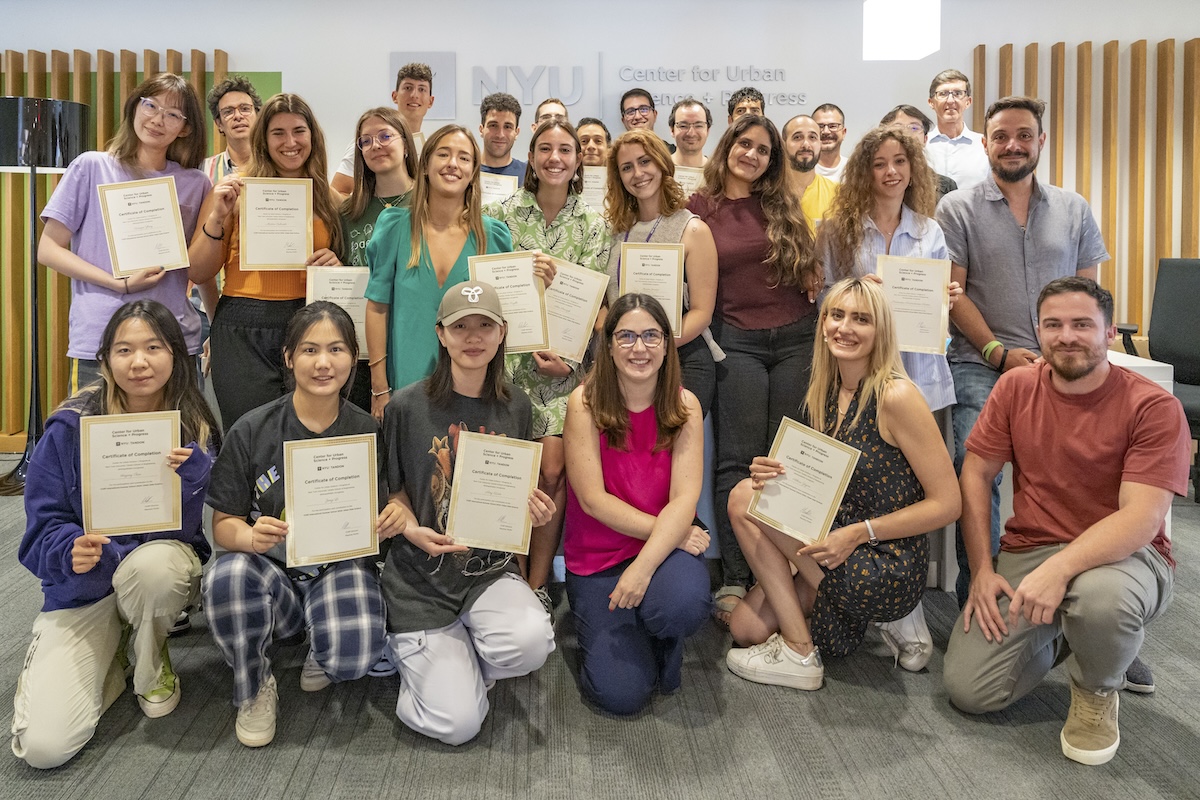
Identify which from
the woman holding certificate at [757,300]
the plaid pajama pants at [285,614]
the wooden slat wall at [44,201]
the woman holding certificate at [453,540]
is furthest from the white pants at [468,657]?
the wooden slat wall at [44,201]

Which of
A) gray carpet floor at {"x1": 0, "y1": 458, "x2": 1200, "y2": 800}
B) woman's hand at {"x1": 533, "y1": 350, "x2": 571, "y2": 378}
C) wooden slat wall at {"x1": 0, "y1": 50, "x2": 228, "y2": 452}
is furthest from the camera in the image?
wooden slat wall at {"x1": 0, "y1": 50, "x2": 228, "y2": 452}

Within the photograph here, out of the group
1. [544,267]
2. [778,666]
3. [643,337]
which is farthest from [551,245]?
[778,666]

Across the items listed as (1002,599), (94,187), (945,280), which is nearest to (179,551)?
(94,187)

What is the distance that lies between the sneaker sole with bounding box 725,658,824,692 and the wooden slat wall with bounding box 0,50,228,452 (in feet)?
16.9

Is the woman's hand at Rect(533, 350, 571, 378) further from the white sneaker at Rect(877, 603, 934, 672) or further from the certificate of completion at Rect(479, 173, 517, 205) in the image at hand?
the white sneaker at Rect(877, 603, 934, 672)

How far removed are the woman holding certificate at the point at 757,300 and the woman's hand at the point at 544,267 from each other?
646 millimetres

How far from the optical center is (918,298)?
3.00m

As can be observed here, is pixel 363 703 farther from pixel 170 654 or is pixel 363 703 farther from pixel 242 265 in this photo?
pixel 242 265

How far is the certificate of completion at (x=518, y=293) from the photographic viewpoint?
2793 mm

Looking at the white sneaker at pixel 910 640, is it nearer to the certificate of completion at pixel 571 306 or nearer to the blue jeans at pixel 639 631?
the blue jeans at pixel 639 631

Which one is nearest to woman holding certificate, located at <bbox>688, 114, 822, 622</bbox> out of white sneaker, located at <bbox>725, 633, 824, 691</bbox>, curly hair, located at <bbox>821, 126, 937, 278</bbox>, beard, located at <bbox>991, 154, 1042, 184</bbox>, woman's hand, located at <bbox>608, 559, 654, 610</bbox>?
curly hair, located at <bbox>821, 126, 937, 278</bbox>

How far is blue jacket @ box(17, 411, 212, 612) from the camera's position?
7.73 feet

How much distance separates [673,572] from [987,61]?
5.19 m

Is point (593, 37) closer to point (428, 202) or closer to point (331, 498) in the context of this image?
point (428, 202)
